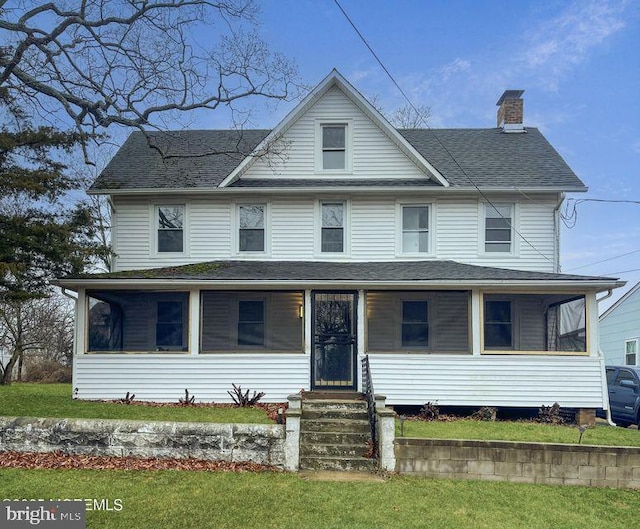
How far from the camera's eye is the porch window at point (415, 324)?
14539 millimetres

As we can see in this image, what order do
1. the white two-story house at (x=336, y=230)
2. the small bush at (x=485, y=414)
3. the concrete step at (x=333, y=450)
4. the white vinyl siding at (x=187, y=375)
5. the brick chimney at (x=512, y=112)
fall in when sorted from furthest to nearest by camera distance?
1. the brick chimney at (x=512, y=112)
2. the white two-story house at (x=336, y=230)
3. the white vinyl siding at (x=187, y=375)
4. the small bush at (x=485, y=414)
5. the concrete step at (x=333, y=450)

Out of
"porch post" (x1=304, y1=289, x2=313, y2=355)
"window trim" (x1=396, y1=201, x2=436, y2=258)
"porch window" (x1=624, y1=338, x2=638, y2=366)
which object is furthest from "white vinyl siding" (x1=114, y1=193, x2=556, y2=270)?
"porch window" (x1=624, y1=338, x2=638, y2=366)

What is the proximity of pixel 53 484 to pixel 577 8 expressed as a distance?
15616 mm

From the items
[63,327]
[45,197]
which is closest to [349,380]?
[45,197]

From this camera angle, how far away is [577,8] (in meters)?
14.0

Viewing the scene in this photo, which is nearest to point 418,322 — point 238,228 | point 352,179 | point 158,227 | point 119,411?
point 352,179

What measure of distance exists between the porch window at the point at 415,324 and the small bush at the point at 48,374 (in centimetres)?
1668

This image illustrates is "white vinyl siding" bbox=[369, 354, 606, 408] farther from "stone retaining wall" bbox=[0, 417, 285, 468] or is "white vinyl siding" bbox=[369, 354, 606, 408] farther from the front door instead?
"stone retaining wall" bbox=[0, 417, 285, 468]

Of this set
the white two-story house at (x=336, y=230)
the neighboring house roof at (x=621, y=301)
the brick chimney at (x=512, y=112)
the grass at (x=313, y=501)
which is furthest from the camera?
the neighboring house roof at (x=621, y=301)

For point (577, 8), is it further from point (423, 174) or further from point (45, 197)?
point (45, 197)

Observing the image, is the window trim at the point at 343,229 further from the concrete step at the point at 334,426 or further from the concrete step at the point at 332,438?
the concrete step at the point at 332,438

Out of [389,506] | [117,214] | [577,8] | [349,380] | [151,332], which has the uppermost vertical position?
[577,8]

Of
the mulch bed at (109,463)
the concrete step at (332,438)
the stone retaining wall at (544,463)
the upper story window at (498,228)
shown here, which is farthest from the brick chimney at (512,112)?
the mulch bed at (109,463)

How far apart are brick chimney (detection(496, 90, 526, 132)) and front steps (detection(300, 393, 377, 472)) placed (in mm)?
12001
